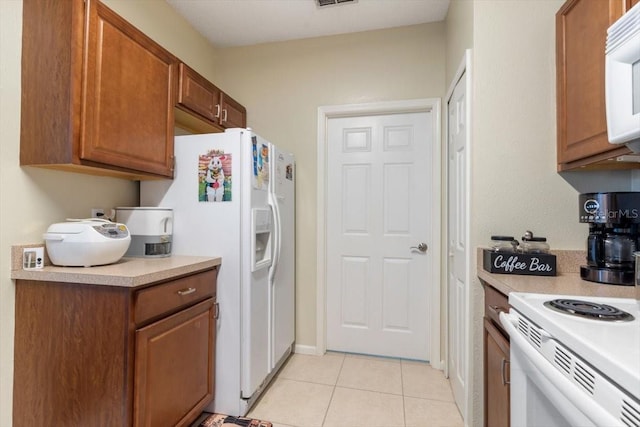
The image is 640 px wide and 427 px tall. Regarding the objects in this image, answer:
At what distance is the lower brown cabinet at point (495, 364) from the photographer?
121 centimetres

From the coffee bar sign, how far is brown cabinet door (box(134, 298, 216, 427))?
155 centimetres

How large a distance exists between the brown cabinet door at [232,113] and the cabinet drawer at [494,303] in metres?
2.17

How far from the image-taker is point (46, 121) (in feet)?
4.63

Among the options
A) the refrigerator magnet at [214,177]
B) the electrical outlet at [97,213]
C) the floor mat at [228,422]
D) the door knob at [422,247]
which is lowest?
the floor mat at [228,422]

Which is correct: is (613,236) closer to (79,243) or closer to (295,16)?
(79,243)

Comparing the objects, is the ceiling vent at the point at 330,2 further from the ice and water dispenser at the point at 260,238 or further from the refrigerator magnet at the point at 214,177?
the ice and water dispenser at the point at 260,238

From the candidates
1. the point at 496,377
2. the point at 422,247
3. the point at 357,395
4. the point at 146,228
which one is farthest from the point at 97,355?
the point at 422,247

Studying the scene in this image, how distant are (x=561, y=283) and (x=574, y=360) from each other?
2.56 feet

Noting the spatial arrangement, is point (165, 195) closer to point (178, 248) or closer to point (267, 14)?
point (178, 248)

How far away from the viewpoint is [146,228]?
181 cm

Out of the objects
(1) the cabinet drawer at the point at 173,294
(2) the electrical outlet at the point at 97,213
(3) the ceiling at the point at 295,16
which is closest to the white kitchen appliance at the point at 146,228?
(2) the electrical outlet at the point at 97,213

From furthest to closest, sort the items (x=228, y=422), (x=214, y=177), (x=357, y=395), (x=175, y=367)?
(x=357, y=395)
(x=214, y=177)
(x=228, y=422)
(x=175, y=367)

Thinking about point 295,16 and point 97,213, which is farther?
point 295,16

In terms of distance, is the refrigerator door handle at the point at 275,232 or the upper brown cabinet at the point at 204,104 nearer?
the upper brown cabinet at the point at 204,104
